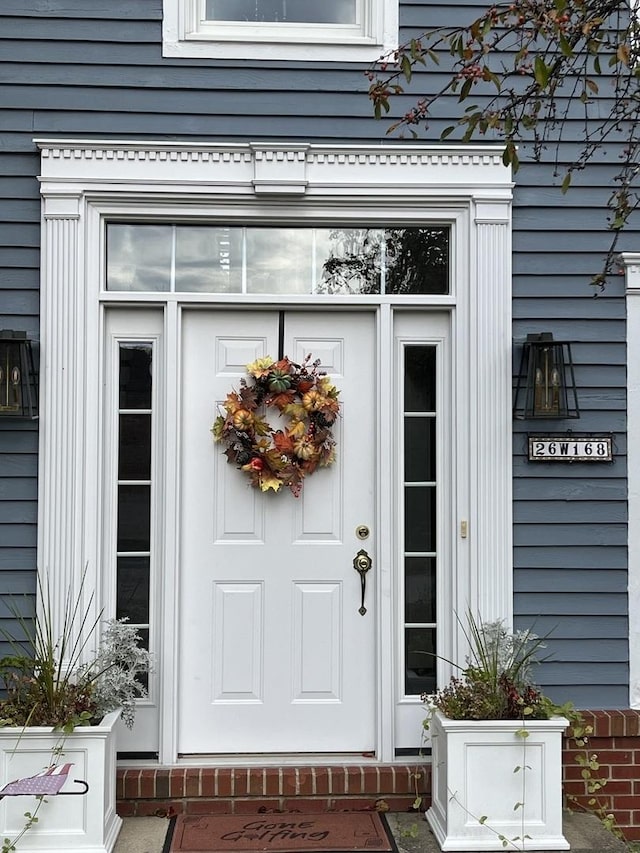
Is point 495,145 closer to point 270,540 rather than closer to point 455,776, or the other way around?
point 270,540

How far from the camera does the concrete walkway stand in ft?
11.5

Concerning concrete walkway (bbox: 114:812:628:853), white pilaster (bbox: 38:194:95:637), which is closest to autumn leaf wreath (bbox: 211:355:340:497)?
white pilaster (bbox: 38:194:95:637)

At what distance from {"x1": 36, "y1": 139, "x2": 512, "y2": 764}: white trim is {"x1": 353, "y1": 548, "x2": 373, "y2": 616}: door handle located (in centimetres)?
10

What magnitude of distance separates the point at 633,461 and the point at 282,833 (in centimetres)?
225

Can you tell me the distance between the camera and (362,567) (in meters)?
4.08

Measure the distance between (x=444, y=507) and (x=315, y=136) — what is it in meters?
1.81

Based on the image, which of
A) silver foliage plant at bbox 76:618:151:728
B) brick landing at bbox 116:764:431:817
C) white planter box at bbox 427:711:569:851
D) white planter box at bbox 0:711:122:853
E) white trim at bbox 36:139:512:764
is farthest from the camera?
white trim at bbox 36:139:512:764

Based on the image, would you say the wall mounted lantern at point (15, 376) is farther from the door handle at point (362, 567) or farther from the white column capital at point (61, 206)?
the door handle at point (362, 567)

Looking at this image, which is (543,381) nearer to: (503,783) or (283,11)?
(503,783)

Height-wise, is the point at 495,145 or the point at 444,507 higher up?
the point at 495,145

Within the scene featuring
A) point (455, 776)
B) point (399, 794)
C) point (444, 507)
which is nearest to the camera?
point (455, 776)

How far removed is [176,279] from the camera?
4.09 m

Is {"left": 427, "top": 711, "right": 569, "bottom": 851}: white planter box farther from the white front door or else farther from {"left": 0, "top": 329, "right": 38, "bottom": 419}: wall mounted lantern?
{"left": 0, "top": 329, "right": 38, "bottom": 419}: wall mounted lantern

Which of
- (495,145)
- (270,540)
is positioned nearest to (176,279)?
(270,540)
